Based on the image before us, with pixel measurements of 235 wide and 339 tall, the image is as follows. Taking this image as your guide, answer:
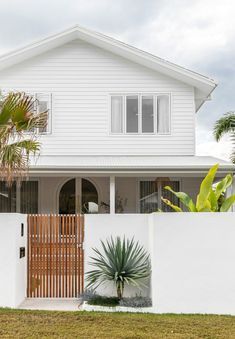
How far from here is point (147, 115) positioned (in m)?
20.3

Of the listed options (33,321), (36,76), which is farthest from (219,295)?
(36,76)

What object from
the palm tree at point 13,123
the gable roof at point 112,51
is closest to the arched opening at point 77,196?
the gable roof at point 112,51

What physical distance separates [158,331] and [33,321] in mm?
2394

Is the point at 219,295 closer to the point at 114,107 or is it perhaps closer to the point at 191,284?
the point at 191,284

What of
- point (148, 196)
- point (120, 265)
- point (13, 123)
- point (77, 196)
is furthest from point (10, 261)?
point (148, 196)

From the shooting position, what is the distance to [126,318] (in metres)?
9.65

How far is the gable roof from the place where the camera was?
64.1ft

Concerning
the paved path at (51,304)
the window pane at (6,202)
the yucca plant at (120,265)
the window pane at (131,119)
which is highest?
the window pane at (131,119)

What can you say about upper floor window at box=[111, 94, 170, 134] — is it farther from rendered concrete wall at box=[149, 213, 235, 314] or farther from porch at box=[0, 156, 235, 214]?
rendered concrete wall at box=[149, 213, 235, 314]

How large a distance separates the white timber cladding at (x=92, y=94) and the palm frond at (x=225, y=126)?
720cm

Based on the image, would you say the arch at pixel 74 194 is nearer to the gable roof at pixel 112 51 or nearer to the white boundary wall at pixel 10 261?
the gable roof at pixel 112 51

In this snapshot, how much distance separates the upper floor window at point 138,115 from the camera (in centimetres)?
2025

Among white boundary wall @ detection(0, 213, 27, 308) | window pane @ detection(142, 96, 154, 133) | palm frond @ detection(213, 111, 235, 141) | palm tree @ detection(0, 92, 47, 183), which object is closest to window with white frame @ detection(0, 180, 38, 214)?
window pane @ detection(142, 96, 154, 133)

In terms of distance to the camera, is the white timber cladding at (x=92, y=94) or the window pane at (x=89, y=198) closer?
the white timber cladding at (x=92, y=94)
